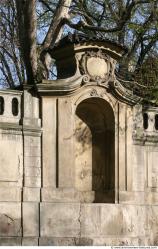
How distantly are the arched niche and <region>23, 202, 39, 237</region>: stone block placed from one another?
68.6 inches

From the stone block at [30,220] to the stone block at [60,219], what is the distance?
146 millimetres

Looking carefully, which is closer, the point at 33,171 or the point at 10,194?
the point at 10,194

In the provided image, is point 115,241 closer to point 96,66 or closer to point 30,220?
point 30,220

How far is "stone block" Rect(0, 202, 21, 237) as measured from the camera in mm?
17797

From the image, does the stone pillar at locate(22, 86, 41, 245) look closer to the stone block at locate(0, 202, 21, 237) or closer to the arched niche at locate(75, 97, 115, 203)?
the stone block at locate(0, 202, 21, 237)

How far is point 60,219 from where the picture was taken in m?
18.5

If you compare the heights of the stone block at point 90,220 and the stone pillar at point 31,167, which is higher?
the stone pillar at point 31,167

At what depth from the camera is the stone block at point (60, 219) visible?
1838 centimetres

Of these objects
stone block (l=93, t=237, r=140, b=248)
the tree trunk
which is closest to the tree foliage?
the tree trunk

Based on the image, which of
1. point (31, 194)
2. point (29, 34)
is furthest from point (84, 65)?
point (31, 194)

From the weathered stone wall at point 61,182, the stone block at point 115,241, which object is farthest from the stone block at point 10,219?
A: the stone block at point 115,241

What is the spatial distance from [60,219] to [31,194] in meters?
0.93

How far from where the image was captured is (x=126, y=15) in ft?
71.5

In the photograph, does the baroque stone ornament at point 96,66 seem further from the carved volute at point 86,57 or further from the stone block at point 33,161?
the stone block at point 33,161
